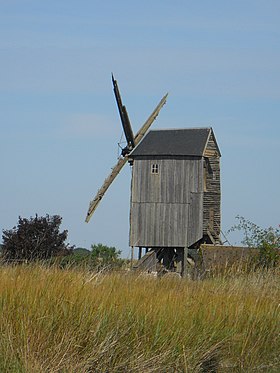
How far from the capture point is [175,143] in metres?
46.4

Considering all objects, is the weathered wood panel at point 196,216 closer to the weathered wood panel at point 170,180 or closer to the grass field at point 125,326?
the weathered wood panel at point 170,180

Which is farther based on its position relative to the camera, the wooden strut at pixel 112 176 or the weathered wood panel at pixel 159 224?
the wooden strut at pixel 112 176

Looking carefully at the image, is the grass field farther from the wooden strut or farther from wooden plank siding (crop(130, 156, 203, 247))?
the wooden strut

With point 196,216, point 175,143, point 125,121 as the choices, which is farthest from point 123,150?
point 196,216

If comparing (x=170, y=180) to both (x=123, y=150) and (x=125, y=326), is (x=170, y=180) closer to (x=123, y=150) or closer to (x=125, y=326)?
(x=123, y=150)

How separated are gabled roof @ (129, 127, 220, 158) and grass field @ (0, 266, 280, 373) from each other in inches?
1212

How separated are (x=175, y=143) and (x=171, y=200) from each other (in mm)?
2909

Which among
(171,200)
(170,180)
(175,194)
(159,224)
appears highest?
(170,180)

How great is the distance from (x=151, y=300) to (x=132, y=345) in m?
1.41

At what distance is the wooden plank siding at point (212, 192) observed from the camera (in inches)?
1823

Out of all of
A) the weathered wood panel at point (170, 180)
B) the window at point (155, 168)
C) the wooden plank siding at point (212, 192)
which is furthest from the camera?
the wooden plank siding at point (212, 192)

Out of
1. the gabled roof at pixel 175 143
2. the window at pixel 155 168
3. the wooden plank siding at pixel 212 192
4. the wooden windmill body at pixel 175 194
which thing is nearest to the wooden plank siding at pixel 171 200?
the wooden windmill body at pixel 175 194

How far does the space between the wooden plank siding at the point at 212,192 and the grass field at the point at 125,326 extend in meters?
31.2

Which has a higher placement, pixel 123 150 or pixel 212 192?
pixel 123 150
